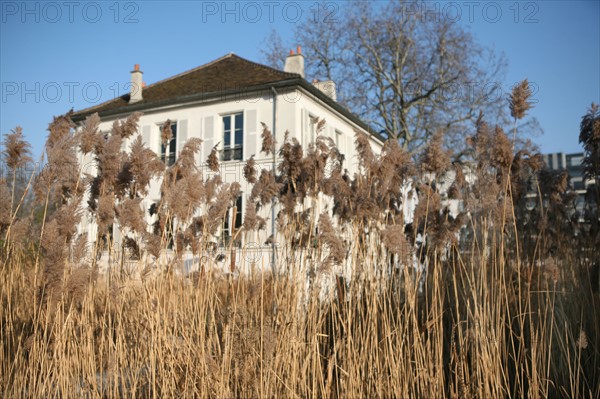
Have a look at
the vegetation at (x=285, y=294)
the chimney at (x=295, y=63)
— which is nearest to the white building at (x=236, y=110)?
the chimney at (x=295, y=63)

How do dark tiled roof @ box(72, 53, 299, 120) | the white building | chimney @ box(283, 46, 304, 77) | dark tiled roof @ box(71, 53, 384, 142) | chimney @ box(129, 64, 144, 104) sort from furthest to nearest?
chimney @ box(129, 64, 144, 104) < chimney @ box(283, 46, 304, 77) < dark tiled roof @ box(72, 53, 299, 120) < dark tiled roof @ box(71, 53, 384, 142) < the white building

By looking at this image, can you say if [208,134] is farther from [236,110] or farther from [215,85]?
[215,85]

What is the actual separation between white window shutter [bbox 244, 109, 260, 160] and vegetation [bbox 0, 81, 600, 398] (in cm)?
1424

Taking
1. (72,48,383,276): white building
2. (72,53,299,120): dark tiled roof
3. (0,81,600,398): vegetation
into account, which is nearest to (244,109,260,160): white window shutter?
(72,48,383,276): white building

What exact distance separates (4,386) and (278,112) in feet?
50.5

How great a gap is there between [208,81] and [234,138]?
10.8ft

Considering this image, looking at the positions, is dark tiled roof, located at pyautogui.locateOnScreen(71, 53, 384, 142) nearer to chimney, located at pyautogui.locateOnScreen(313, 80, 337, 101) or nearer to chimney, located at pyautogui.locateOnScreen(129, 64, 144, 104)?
chimney, located at pyautogui.locateOnScreen(129, 64, 144, 104)

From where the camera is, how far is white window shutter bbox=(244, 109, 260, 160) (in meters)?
17.8

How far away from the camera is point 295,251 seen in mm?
3387

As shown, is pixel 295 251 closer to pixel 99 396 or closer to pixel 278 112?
pixel 99 396

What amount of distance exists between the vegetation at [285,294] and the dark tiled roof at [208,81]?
1495 cm

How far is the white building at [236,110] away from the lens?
17.7 meters

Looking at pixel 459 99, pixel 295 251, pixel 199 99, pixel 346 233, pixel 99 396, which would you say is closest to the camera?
pixel 99 396

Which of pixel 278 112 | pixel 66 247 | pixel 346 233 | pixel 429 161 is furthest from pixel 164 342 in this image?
pixel 278 112
